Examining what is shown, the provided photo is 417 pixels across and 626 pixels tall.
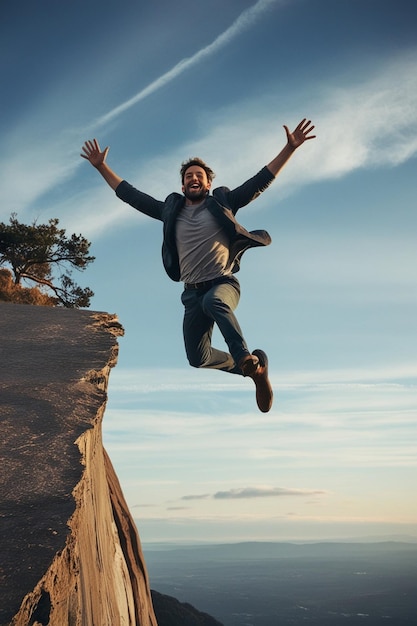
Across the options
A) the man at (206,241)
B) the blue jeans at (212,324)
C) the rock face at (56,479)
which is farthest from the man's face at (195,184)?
the rock face at (56,479)

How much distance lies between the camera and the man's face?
7.52m

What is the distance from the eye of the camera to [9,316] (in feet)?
29.3

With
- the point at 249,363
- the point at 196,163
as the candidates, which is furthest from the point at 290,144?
the point at 249,363

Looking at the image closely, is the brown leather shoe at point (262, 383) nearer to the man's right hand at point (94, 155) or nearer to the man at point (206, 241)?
the man at point (206, 241)

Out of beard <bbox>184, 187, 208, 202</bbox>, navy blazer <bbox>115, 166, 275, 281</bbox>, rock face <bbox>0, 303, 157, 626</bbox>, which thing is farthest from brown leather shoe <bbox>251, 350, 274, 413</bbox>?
beard <bbox>184, 187, 208, 202</bbox>

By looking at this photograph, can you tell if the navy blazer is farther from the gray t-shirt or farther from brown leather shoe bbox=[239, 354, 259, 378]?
brown leather shoe bbox=[239, 354, 259, 378]

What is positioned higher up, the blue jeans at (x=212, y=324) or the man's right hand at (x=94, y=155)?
the man's right hand at (x=94, y=155)

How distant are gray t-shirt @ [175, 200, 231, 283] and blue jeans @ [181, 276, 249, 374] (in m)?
0.16

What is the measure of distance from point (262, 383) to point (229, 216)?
6.20 feet

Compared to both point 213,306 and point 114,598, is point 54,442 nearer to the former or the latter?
point 213,306

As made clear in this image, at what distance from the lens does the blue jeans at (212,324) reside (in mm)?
6598

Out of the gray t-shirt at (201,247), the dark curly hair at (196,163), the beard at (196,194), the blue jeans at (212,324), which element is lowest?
the blue jeans at (212,324)

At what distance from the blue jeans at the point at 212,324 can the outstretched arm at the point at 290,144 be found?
1361 millimetres

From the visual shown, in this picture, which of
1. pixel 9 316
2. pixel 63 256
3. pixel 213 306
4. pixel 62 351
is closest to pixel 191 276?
pixel 213 306
